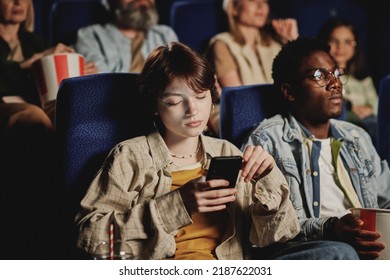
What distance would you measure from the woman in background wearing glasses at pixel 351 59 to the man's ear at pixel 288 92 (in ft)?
4.09

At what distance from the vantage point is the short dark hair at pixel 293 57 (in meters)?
1.86

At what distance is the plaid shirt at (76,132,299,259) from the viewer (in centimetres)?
143

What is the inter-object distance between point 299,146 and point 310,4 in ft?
5.13

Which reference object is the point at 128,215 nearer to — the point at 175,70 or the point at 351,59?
the point at 175,70

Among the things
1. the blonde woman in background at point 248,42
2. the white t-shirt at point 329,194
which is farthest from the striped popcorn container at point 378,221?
the blonde woman in background at point 248,42

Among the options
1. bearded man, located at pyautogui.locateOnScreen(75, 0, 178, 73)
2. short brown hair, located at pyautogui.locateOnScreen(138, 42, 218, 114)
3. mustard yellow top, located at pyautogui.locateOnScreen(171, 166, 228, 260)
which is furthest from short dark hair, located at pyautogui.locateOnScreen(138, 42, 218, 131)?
bearded man, located at pyautogui.locateOnScreen(75, 0, 178, 73)

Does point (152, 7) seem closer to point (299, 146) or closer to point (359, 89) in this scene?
point (359, 89)

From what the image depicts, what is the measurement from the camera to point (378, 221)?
58.2 inches

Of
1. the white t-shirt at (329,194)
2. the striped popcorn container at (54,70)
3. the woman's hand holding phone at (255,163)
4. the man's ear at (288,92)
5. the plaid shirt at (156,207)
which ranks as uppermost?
the striped popcorn container at (54,70)

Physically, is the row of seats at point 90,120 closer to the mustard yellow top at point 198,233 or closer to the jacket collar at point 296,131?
the mustard yellow top at point 198,233

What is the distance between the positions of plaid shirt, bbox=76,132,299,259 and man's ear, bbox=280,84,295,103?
33 centimetres

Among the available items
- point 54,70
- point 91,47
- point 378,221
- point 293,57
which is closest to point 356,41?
point 91,47

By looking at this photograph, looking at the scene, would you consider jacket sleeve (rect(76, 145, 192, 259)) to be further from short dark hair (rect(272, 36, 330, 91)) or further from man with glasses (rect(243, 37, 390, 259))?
short dark hair (rect(272, 36, 330, 91))
